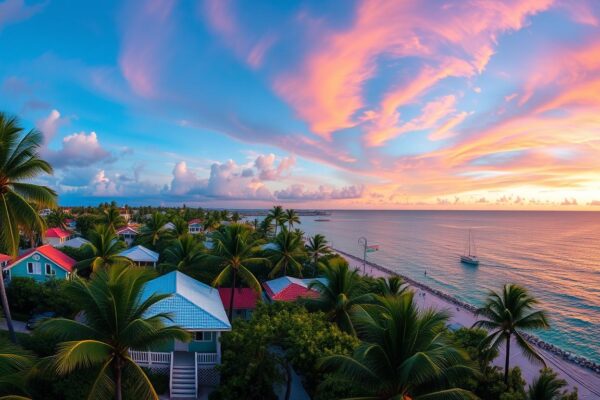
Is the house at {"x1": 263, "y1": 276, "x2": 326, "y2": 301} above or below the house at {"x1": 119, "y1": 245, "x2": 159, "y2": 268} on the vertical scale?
below

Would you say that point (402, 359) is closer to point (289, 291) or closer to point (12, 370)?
point (12, 370)

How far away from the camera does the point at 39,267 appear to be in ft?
106

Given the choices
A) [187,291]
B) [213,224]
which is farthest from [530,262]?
[187,291]

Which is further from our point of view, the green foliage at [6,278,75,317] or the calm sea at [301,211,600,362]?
the calm sea at [301,211,600,362]

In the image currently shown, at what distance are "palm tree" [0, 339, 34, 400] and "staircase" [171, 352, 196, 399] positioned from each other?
7.42 meters

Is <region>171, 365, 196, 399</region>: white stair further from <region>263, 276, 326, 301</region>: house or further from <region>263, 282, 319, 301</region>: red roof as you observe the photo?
<region>263, 282, 319, 301</region>: red roof

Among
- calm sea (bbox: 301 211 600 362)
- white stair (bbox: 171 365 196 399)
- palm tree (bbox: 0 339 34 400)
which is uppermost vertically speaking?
palm tree (bbox: 0 339 34 400)

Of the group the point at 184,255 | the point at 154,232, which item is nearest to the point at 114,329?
the point at 184,255

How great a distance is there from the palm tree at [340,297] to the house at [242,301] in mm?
8869

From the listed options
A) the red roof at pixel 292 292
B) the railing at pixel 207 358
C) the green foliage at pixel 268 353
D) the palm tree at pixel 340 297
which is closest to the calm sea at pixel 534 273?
the red roof at pixel 292 292

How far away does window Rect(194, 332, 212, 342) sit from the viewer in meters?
18.9

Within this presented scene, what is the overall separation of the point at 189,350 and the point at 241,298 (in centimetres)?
1057

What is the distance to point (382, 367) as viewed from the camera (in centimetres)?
948

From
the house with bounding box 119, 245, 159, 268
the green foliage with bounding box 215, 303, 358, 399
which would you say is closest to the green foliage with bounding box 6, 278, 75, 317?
the house with bounding box 119, 245, 159, 268
